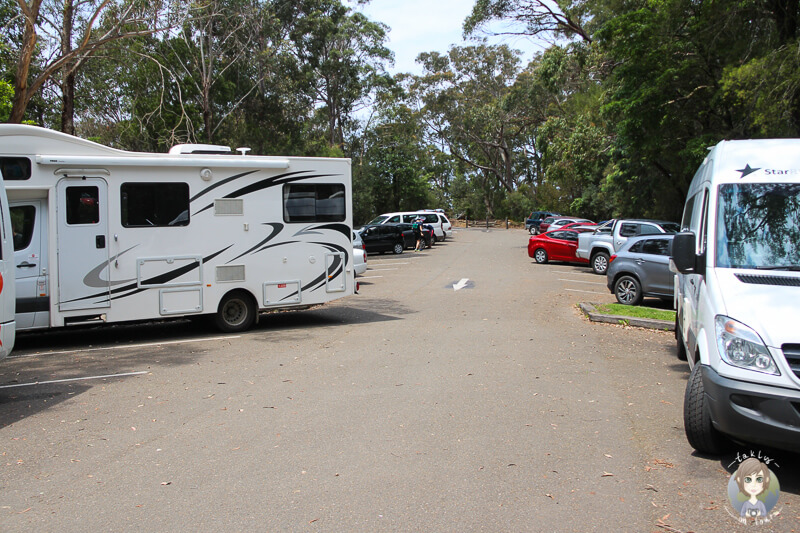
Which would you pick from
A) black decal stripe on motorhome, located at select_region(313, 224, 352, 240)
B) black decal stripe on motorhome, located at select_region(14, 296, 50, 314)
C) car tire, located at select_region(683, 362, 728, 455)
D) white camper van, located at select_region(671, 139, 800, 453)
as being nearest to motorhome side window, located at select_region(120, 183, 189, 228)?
black decal stripe on motorhome, located at select_region(14, 296, 50, 314)

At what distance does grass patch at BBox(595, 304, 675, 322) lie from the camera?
41.6 ft

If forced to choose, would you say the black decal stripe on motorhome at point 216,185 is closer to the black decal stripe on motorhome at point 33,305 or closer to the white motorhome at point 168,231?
the white motorhome at point 168,231

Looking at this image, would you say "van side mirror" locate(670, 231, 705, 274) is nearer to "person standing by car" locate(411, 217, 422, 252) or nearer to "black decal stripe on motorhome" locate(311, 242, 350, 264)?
"black decal stripe on motorhome" locate(311, 242, 350, 264)

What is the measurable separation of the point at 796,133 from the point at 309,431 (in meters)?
15.2

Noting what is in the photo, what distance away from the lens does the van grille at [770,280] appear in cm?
530

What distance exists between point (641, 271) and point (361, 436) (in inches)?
406

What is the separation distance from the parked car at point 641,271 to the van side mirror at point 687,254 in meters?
8.67

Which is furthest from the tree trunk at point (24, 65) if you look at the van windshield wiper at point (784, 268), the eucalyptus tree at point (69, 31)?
the van windshield wiper at point (784, 268)

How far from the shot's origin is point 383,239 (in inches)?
1278

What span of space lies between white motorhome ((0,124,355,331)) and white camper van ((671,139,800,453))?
755cm

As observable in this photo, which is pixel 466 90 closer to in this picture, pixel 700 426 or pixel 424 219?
pixel 424 219

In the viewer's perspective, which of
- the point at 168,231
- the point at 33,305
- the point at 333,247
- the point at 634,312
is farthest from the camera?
the point at 634,312

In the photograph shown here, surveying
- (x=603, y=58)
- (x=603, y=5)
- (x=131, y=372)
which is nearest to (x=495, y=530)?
(x=131, y=372)

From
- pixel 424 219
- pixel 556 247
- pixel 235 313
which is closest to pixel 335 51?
pixel 424 219
